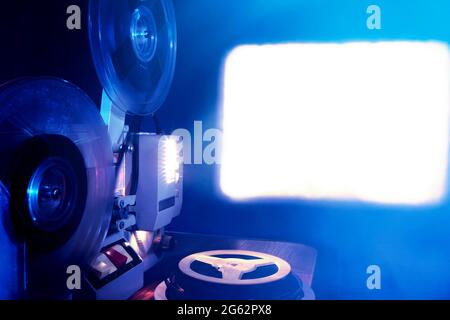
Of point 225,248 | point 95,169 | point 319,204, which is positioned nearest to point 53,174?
Result: point 95,169

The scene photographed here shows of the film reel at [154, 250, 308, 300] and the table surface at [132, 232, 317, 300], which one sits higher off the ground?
the film reel at [154, 250, 308, 300]

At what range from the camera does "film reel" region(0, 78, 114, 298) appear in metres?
0.63

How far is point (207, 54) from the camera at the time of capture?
154cm

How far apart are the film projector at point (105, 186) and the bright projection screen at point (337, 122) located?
0.41 metres

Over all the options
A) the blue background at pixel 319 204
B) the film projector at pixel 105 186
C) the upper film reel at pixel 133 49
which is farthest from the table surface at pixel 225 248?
the upper film reel at pixel 133 49

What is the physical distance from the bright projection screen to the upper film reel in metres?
0.43

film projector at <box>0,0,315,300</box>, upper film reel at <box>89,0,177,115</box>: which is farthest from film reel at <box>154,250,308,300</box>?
upper film reel at <box>89,0,177,115</box>

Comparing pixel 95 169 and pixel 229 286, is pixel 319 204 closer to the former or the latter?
pixel 229 286

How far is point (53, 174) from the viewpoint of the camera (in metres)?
0.72

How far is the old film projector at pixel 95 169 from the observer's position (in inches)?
25.3

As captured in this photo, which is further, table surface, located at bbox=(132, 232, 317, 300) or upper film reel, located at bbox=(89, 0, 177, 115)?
table surface, located at bbox=(132, 232, 317, 300)

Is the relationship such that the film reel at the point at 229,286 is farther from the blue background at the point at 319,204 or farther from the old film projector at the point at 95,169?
the blue background at the point at 319,204

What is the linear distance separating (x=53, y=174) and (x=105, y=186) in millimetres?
157

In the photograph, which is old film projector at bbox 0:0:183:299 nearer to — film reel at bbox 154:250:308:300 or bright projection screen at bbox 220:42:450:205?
film reel at bbox 154:250:308:300
